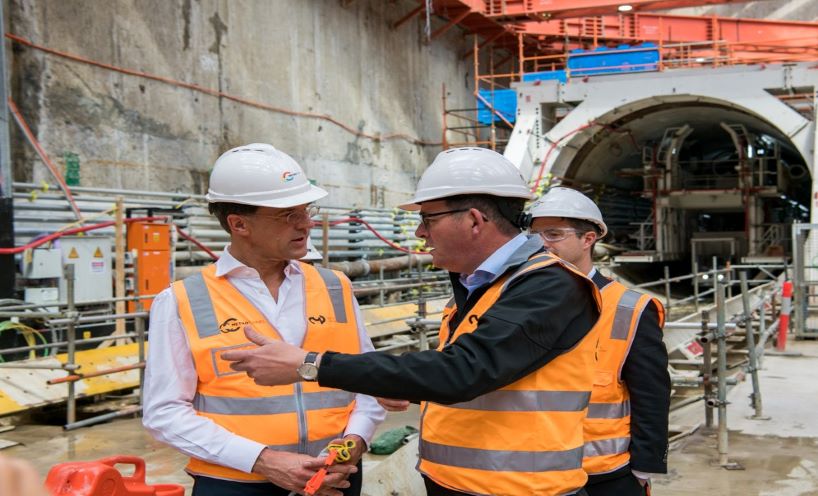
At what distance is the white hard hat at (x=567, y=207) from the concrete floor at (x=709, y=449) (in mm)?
1574

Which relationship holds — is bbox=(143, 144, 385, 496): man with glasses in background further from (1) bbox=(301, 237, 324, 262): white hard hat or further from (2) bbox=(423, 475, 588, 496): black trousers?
(2) bbox=(423, 475, 588, 496): black trousers

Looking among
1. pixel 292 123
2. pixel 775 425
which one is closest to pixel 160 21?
pixel 292 123

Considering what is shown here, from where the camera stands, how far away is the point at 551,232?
385 cm

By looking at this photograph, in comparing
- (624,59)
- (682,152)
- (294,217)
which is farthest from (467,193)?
(682,152)

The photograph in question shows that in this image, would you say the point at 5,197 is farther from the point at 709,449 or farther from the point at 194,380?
the point at 709,449

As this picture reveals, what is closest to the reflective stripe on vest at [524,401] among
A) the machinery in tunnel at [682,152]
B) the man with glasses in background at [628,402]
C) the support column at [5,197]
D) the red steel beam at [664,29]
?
the man with glasses in background at [628,402]

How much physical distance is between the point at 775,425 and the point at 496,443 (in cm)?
548

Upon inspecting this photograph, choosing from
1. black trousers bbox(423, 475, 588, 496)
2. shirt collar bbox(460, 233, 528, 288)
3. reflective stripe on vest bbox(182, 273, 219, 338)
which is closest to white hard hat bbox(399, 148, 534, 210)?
shirt collar bbox(460, 233, 528, 288)

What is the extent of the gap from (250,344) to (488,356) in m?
0.81

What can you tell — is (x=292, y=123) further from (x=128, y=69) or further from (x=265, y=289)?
(x=265, y=289)

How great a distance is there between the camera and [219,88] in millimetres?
14070

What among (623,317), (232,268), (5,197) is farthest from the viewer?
(5,197)

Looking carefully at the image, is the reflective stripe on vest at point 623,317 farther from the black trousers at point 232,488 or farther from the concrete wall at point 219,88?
the concrete wall at point 219,88

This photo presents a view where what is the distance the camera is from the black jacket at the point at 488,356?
198 cm
